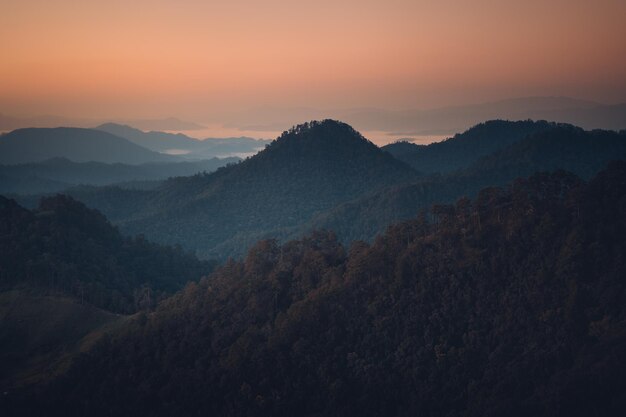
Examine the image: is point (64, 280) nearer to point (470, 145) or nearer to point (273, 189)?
point (273, 189)

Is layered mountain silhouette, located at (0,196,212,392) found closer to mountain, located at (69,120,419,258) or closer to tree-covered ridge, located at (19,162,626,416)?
tree-covered ridge, located at (19,162,626,416)

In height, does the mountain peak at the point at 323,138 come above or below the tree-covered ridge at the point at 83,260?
above

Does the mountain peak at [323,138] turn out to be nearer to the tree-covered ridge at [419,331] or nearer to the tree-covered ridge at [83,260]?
the tree-covered ridge at [83,260]

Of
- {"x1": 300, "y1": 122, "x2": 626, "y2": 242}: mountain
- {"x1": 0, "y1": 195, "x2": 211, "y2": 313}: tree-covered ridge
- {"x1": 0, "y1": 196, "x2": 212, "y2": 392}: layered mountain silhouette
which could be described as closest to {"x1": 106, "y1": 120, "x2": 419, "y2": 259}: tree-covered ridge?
{"x1": 300, "y1": 122, "x2": 626, "y2": 242}: mountain

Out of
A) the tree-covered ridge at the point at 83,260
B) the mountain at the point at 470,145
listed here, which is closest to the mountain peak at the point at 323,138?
the mountain at the point at 470,145

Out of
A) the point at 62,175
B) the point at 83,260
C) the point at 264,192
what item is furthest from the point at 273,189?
the point at 62,175

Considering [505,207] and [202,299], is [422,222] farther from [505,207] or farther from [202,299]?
[202,299]
